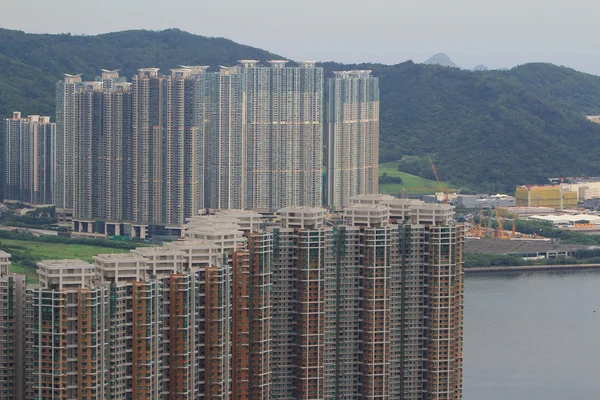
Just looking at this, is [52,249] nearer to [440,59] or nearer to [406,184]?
[406,184]

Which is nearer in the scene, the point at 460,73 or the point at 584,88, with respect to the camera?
the point at 460,73

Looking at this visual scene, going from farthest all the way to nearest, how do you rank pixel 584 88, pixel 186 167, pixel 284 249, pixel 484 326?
pixel 584 88 < pixel 186 167 < pixel 484 326 < pixel 284 249

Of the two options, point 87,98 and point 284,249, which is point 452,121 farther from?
point 284,249

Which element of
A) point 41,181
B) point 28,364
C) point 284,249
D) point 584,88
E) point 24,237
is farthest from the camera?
point 584,88

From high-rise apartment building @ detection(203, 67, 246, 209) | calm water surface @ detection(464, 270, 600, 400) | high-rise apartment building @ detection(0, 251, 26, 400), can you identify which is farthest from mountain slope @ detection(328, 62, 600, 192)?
high-rise apartment building @ detection(0, 251, 26, 400)

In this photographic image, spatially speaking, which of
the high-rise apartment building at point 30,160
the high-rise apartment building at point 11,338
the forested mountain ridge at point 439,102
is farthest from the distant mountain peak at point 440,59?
the high-rise apartment building at point 11,338

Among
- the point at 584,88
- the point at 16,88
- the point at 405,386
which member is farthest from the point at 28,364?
the point at 584,88

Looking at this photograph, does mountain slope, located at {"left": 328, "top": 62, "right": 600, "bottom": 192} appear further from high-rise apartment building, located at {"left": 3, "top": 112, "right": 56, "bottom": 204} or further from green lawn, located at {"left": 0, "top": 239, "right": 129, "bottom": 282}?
green lawn, located at {"left": 0, "top": 239, "right": 129, "bottom": 282}
